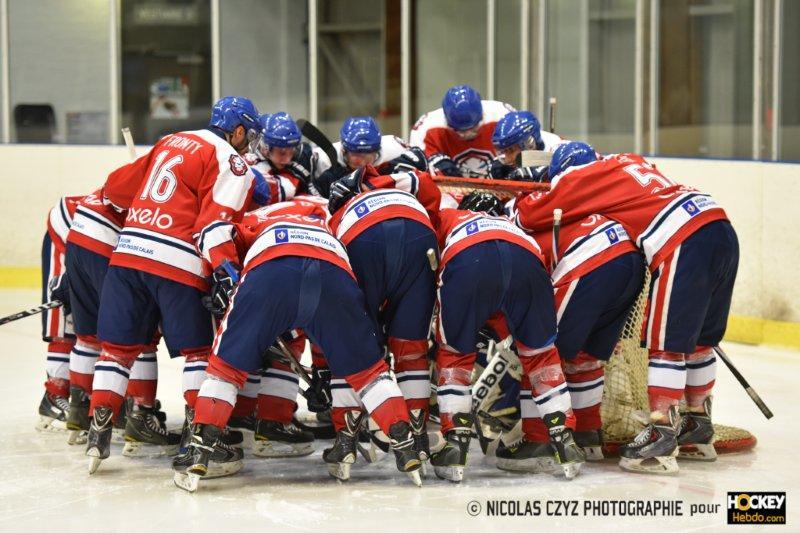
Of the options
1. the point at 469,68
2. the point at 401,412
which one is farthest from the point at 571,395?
the point at 469,68

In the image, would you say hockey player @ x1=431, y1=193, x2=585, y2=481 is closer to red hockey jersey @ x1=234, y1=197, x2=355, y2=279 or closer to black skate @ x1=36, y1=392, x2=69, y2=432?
red hockey jersey @ x1=234, y1=197, x2=355, y2=279

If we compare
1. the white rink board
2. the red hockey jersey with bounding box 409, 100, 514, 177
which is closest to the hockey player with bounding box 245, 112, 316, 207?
the red hockey jersey with bounding box 409, 100, 514, 177

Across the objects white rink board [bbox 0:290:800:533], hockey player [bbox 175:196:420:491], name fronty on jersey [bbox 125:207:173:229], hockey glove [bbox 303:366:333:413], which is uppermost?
name fronty on jersey [bbox 125:207:173:229]

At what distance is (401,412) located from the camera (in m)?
3.89

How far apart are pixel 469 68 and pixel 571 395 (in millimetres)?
5810

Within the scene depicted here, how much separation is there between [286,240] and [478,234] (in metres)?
0.63

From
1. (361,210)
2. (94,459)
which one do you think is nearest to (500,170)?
(361,210)

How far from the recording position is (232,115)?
4.49 m

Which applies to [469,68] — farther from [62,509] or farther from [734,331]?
[62,509]

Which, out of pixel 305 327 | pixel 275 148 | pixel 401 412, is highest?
pixel 275 148

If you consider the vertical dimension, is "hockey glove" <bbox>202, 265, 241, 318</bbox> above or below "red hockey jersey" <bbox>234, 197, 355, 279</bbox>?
below

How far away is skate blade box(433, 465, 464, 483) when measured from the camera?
4.01 meters

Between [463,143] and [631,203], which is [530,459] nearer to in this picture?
[631,203]

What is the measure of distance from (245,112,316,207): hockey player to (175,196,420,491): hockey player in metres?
0.88
